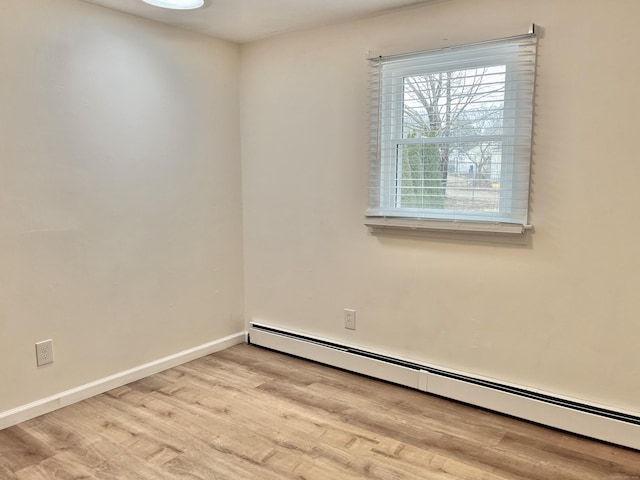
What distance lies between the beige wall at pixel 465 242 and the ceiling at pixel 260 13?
11 centimetres

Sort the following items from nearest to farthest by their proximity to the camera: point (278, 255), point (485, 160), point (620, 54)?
point (620, 54) < point (485, 160) < point (278, 255)

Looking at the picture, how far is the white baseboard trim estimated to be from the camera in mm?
2520

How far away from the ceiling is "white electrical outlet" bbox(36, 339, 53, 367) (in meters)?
1.81

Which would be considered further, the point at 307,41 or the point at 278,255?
the point at 278,255

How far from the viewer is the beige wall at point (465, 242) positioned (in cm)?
225

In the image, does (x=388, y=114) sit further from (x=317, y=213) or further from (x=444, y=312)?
(x=444, y=312)

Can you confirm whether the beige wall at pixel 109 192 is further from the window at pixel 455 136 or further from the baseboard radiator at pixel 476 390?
the window at pixel 455 136

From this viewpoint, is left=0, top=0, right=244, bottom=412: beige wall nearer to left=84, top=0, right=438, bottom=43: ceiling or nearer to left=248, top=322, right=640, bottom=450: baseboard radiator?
left=84, top=0, right=438, bottom=43: ceiling

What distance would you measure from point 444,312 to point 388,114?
118cm

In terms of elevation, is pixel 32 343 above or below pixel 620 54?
below

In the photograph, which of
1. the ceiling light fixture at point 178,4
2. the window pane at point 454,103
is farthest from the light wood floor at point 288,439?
the ceiling light fixture at point 178,4

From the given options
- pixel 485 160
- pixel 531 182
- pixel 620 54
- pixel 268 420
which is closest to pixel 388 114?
pixel 485 160

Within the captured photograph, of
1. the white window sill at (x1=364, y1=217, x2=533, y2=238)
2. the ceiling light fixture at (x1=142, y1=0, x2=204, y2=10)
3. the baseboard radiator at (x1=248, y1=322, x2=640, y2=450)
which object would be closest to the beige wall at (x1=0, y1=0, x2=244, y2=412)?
the ceiling light fixture at (x1=142, y1=0, x2=204, y2=10)

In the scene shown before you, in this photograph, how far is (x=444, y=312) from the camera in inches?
110
